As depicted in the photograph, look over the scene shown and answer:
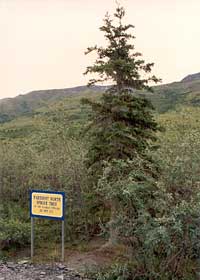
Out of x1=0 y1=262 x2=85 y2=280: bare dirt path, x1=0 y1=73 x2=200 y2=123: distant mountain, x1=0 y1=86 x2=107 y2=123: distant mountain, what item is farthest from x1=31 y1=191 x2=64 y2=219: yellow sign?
x1=0 y1=86 x2=107 y2=123: distant mountain

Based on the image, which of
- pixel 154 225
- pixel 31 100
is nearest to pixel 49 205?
pixel 154 225

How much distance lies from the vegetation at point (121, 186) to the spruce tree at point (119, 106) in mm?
37

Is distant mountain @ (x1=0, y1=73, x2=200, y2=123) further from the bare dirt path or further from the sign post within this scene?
the bare dirt path

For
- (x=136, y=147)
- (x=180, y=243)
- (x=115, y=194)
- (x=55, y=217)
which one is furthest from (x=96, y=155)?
(x=180, y=243)

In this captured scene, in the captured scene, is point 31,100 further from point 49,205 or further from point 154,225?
point 154,225

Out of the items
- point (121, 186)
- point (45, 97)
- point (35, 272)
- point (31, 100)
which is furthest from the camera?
point (45, 97)

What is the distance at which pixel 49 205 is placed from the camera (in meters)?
13.3

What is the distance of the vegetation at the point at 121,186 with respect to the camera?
10.4 m

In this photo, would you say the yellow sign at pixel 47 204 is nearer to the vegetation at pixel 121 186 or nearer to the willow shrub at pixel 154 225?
the vegetation at pixel 121 186

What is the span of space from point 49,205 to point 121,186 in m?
3.47

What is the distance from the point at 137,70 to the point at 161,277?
22.5 ft

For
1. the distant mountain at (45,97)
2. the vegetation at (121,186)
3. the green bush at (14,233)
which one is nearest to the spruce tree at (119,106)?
the vegetation at (121,186)

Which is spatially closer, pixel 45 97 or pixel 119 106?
pixel 119 106

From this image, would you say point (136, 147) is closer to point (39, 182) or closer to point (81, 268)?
point (81, 268)
